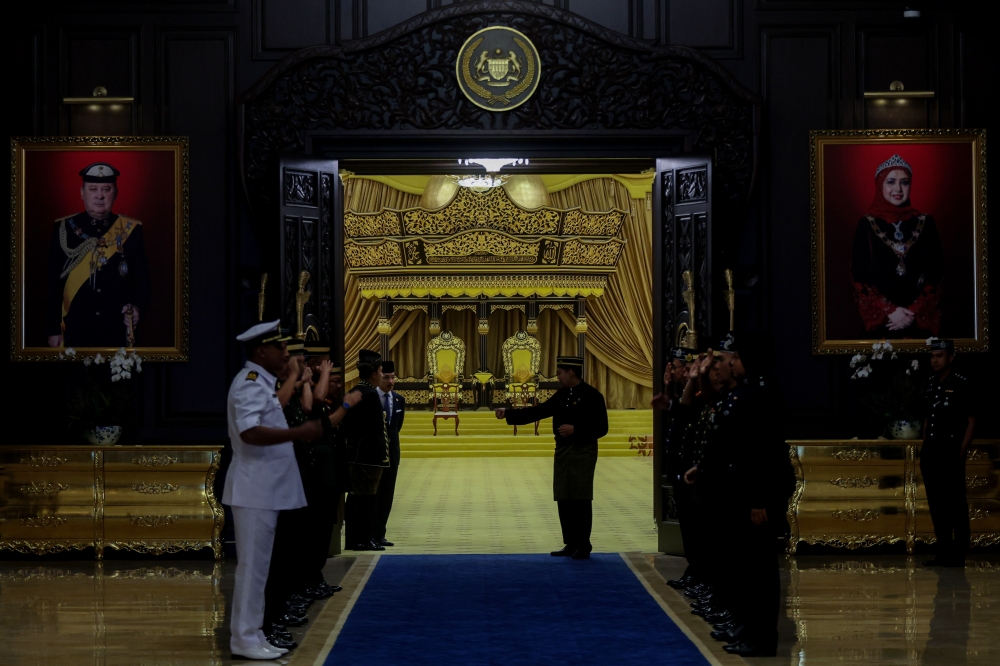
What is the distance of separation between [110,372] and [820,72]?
18.4ft

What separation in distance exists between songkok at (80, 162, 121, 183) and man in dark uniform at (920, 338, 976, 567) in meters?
5.89

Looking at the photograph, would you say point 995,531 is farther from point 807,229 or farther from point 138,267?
point 138,267

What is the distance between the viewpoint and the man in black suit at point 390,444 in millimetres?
9070

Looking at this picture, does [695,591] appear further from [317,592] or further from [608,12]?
[608,12]

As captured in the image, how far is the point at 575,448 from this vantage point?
28.6ft

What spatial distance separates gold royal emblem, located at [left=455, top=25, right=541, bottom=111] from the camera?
8.70m

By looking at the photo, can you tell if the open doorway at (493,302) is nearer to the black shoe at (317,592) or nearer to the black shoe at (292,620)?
the black shoe at (317,592)

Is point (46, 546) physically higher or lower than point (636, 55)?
lower

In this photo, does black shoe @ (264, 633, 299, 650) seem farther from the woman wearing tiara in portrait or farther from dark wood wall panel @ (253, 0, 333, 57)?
the woman wearing tiara in portrait

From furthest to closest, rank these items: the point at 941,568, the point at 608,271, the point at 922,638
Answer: the point at 608,271, the point at 941,568, the point at 922,638

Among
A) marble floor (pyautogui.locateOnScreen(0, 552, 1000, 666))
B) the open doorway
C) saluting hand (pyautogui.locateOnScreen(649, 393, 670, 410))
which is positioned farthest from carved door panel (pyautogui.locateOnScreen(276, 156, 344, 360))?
the open doorway

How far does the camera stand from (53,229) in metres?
8.86

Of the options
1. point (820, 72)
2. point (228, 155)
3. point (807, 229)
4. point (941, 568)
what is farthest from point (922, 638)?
point (228, 155)

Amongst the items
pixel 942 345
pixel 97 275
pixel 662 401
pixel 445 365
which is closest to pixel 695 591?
pixel 662 401
